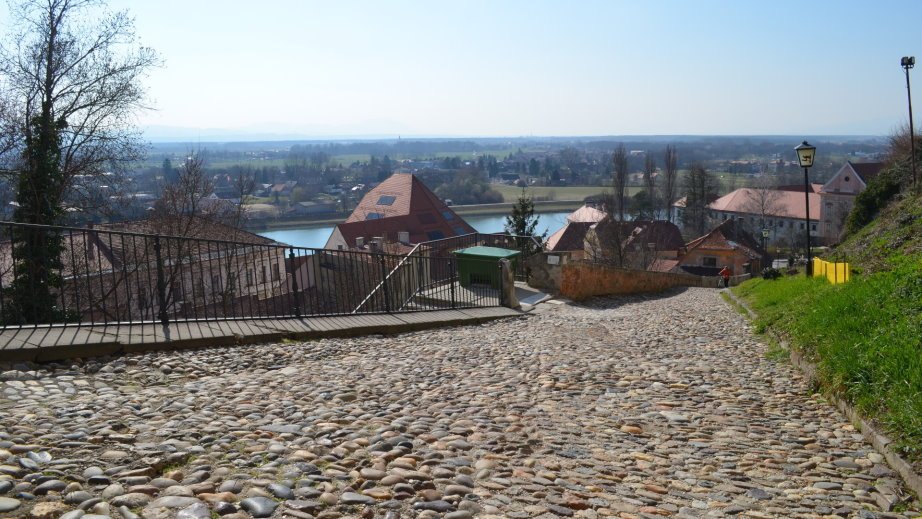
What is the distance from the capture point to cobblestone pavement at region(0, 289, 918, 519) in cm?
445

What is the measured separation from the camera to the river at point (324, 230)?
2913 inches

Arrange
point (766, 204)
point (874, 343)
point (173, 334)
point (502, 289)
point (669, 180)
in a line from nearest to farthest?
point (874, 343), point (173, 334), point (502, 289), point (766, 204), point (669, 180)

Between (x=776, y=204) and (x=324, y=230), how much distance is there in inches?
2236

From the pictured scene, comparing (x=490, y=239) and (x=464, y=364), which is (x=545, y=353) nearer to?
(x=464, y=364)

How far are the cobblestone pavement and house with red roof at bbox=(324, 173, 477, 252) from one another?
36.2 m

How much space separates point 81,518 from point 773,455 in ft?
16.9

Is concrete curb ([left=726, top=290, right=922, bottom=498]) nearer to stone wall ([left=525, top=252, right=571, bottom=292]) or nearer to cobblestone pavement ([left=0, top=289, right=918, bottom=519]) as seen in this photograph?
cobblestone pavement ([left=0, top=289, right=918, bottom=519])

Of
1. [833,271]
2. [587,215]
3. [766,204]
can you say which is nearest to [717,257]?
[587,215]

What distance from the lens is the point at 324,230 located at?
3479 inches

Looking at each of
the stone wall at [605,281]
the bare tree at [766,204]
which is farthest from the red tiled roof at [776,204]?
the stone wall at [605,281]

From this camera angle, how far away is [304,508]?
4219 mm

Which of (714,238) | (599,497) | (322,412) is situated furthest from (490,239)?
(714,238)

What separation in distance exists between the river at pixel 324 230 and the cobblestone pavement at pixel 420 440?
54623 mm

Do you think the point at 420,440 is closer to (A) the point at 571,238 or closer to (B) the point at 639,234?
(B) the point at 639,234
